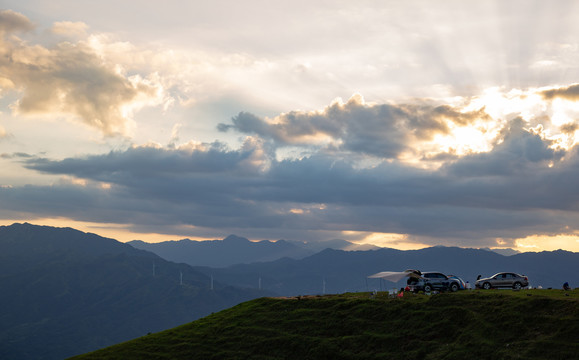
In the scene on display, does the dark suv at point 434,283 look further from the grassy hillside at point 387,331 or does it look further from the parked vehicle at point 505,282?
the parked vehicle at point 505,282

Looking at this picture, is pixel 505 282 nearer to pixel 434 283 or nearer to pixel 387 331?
pixel 434 283

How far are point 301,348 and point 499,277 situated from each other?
1451 inches

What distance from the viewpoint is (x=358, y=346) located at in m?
65.0

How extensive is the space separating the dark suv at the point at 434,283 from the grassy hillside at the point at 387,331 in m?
3.45

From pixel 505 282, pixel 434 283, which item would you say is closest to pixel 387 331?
pixel 434 283

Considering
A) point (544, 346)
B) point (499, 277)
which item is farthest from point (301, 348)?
point (499, 277)

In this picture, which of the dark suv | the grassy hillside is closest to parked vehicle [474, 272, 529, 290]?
the dark suv

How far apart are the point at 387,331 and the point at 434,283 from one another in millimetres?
18844

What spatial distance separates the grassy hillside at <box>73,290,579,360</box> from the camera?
190 feet

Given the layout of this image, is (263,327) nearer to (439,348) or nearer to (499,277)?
(439,348)

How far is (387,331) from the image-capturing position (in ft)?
220

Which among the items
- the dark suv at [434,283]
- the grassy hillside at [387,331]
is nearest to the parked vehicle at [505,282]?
the dark suv at [434,283]

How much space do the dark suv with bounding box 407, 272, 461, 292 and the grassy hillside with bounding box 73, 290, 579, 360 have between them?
11.3ft

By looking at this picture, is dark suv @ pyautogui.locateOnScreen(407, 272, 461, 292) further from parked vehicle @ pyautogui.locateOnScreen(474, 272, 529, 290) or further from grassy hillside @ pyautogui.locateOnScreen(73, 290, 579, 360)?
parked vehicle @ pyautogui.locateOnScreen(474, 272, 529, 290)
